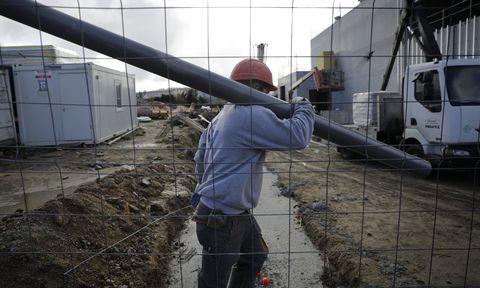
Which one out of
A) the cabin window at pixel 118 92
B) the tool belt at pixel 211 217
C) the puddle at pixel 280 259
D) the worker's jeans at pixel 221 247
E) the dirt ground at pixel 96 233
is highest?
the cabin window at pixel 118 92

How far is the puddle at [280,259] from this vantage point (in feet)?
13.0

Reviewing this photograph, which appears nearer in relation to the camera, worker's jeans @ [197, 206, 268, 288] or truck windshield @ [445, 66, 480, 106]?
worker's jeans @ [197, 206, 268, 288]

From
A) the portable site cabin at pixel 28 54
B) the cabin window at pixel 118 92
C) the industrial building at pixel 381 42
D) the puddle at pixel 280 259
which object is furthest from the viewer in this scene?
the cabin window at pixel 118 92

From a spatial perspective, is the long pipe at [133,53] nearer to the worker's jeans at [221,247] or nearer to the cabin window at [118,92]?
the worker's jeans at [221,247]

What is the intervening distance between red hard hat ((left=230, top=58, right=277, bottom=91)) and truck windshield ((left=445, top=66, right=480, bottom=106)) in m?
6.16

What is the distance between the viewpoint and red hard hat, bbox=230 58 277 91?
2.18 metres

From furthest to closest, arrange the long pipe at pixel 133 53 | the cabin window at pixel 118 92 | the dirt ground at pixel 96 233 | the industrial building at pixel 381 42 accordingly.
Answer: the cabin window at pixel 118 92 → the industrial building at pixel 381 42 → the dirt ground at pixel 96 233 → the long pipe at pixel 133 53

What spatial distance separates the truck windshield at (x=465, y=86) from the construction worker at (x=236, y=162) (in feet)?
20.4

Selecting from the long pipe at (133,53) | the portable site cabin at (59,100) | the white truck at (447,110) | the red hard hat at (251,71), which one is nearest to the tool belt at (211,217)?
the long pipe at (133,53)

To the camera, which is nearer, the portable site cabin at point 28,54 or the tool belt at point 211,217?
the tool belt at point 211,217

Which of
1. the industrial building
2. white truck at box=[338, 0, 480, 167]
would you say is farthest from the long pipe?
the industrial building

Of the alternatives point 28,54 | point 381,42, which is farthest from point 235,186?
point 381,42

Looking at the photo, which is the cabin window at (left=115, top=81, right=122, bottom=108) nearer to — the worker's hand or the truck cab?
the truck cab

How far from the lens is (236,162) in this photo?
2.13 metres
